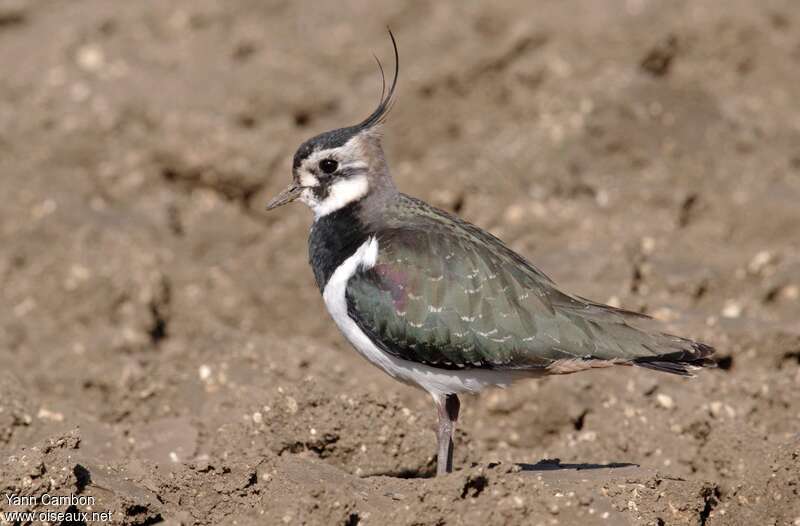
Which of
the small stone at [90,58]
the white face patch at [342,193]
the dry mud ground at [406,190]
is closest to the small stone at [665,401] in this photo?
the dry mud ground at [406,190]

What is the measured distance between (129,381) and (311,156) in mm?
2142

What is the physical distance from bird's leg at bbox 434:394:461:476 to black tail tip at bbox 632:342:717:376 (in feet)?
3.30

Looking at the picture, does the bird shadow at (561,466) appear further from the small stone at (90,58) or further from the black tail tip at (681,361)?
the small stone at (90,58)

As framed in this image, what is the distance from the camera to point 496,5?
13.7 metres

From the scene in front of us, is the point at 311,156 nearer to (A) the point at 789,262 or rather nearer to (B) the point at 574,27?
(A) the point at 789,262

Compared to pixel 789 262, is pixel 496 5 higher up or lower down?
higher up

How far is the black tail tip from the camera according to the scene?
6684 millimetres

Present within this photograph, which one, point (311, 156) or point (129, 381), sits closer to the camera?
point (311, 156)

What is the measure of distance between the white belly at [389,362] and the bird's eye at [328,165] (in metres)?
0.64

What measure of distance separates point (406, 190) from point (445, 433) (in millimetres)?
4507

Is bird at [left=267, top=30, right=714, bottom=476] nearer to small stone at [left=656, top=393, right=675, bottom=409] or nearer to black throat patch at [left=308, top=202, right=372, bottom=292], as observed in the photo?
black throat patch at [left=308, top=202, right=372, bottom=292]

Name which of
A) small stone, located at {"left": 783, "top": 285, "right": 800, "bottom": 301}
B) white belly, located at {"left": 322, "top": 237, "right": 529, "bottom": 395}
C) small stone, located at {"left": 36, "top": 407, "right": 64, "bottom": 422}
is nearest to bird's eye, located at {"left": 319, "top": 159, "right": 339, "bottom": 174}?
white belly, located at {"left": 322, "top": 237, "right": 529, "bottom": 395}

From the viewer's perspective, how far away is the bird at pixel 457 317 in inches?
265

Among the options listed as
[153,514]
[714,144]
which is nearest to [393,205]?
[153,514]
